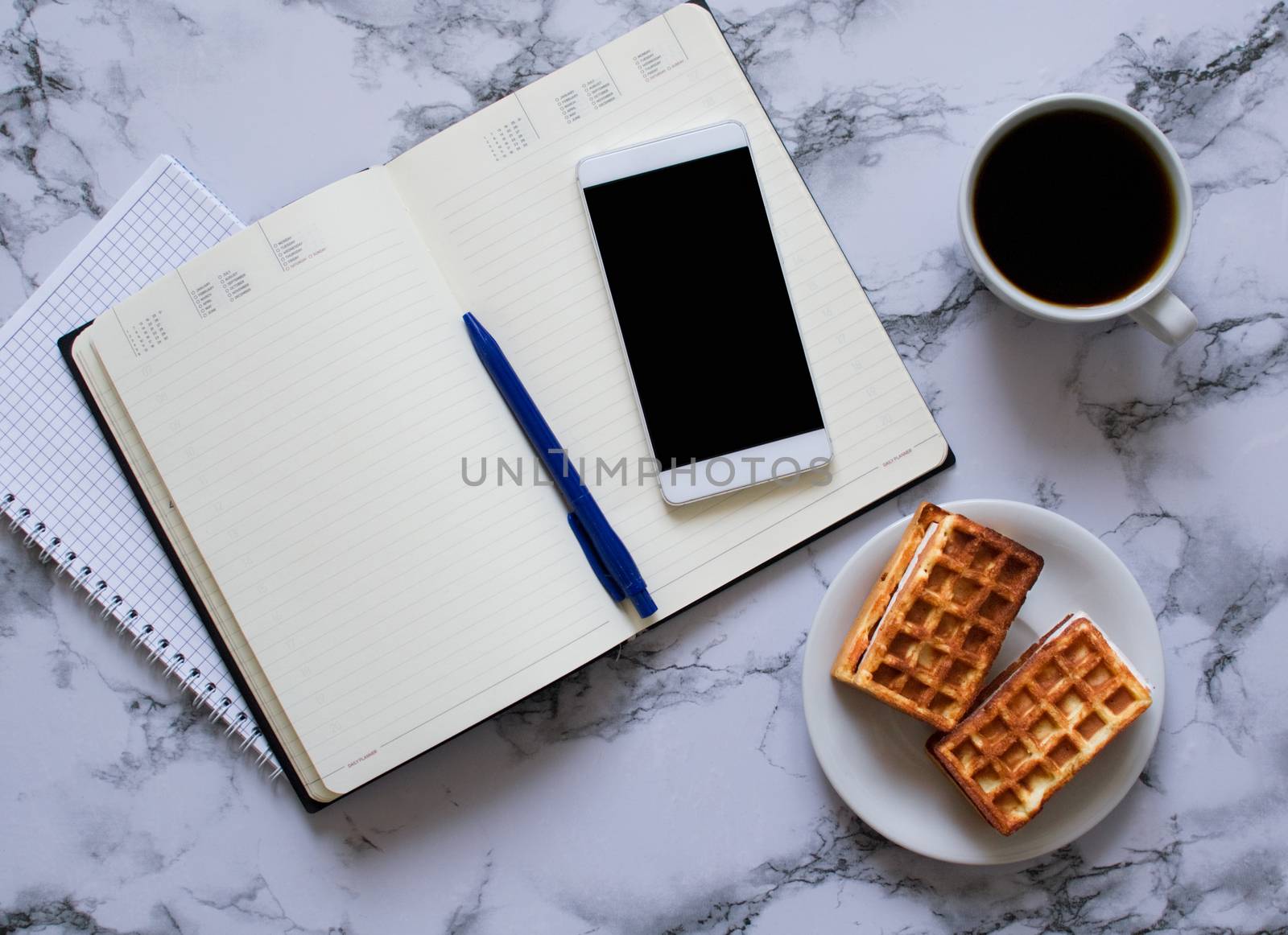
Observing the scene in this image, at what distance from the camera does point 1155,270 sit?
30.8 inches

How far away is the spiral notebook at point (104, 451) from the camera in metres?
0.88

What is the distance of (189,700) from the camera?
0.92 m

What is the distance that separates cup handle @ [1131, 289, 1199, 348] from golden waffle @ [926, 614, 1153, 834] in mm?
248

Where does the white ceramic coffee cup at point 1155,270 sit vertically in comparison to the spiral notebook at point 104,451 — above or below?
below

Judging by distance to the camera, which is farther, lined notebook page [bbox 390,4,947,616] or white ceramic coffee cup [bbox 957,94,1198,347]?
lined notebook page [bbox 390,4,947,616]

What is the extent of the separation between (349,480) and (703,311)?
349mm

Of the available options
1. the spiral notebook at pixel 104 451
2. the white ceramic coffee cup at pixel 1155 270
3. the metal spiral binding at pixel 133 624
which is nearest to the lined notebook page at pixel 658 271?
the white ceramic coffee cup at pixel 1155 270

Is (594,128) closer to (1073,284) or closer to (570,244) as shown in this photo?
(570,244)

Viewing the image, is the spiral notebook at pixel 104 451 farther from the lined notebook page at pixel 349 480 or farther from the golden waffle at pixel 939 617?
the golden waffle at pixel 939 617

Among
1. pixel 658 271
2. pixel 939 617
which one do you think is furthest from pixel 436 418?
pixel 939 617

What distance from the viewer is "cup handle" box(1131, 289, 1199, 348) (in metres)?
0.77

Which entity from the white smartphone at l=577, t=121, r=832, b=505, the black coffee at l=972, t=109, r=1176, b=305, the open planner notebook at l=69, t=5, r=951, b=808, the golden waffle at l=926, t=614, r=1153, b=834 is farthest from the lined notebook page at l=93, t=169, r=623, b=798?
the black coffee at l=972, t=109, r=1176, b=305

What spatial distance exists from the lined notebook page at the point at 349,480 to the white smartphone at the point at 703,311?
0.14 meters

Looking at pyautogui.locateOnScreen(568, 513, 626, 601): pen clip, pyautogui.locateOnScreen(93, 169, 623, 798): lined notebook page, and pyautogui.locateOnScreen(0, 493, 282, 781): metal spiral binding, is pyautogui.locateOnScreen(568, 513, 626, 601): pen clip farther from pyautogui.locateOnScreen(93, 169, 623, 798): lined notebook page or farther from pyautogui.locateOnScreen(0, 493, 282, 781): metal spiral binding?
pyautogui.locateOnScreen(0, 493, 282, 781): metal spiral binding
